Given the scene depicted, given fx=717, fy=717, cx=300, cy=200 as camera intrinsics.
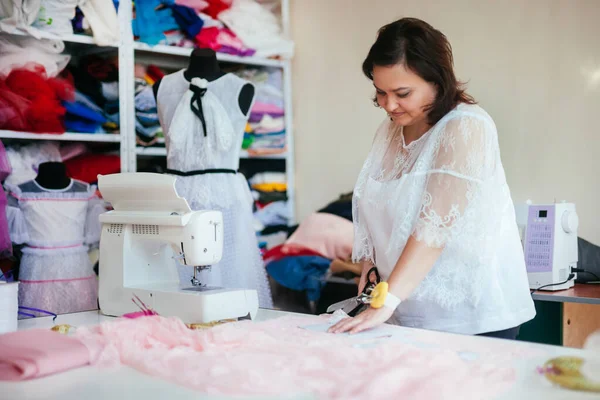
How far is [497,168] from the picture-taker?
1.91m

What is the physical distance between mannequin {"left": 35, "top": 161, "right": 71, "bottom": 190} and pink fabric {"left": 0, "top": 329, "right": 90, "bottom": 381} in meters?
1.93

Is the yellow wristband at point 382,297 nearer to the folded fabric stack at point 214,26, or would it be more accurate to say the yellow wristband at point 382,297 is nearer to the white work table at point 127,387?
the white work table at point 127,387

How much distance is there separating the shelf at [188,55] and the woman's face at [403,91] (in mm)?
2322

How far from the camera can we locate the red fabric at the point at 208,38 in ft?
13.8

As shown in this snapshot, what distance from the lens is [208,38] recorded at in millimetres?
4219

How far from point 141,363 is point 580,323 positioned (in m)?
2.03

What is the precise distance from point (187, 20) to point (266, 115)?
Answer: 30.6 inches

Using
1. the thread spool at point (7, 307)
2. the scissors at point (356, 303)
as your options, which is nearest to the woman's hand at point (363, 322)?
the scissors at point (356, 303)

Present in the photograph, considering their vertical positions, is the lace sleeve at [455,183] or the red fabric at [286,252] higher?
the lace sleeve at [455,183]

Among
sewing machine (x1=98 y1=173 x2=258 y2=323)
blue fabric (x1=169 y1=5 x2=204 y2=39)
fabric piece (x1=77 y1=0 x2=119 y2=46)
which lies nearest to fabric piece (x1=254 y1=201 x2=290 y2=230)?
blue fabric (x1=169 y1=5 x2=204 y2=39)

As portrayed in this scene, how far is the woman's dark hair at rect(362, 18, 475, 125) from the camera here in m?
1.88

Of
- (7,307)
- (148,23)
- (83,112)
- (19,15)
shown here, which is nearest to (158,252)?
(7,307)

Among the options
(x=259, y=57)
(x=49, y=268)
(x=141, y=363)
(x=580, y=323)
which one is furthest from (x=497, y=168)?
(x=259, y=57)

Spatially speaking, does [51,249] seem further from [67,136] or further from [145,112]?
[145,112]
